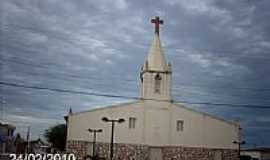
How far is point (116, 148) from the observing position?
1535 inches

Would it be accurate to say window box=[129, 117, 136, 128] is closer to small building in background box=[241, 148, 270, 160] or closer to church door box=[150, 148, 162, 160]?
church door box=[150, 148, 162, 160]

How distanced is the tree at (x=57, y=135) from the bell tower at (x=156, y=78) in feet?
62.5

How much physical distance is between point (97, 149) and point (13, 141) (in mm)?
22316

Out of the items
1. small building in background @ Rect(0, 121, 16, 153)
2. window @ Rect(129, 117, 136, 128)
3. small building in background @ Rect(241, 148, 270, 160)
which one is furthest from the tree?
small building in background @ Rect(241, 148, 270, 160)

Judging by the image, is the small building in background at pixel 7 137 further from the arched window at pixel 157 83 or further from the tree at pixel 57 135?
the arched window at pixel 157 83

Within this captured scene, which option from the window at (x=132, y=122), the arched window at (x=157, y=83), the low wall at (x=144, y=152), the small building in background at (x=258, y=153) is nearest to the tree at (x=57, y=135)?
the low wall at (x=144, y=152)

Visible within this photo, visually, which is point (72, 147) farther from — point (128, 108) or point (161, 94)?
point (161, 94)

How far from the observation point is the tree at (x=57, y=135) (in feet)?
183

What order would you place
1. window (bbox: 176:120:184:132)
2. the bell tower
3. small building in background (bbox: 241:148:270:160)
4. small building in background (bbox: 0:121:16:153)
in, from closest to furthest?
window (bbox: 176:120:184:132) → the bell tower → small building in background (bbox: 0:121:16:153) → small building in background (bbox: 241:148:270:160)

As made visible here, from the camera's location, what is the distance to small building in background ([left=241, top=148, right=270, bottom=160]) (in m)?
65.4

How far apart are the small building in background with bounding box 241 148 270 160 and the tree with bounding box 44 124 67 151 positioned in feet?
92.7

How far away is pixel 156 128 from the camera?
39.9 meters

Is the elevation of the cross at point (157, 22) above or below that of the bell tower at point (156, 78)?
above

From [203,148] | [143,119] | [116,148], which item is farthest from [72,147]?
[203,148]
